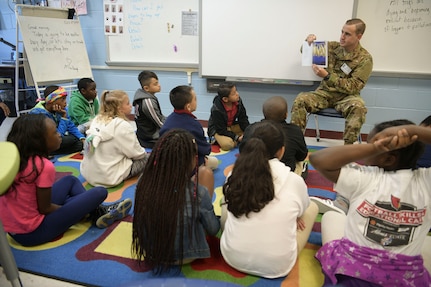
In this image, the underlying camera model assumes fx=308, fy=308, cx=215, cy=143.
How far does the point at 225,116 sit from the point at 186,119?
92cm

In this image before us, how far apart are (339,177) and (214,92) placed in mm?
3004

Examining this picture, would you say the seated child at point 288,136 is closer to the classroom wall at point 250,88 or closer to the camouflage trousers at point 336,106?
the camouflage trousers at point 336,106

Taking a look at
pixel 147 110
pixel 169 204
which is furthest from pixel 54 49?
pixel 169 204

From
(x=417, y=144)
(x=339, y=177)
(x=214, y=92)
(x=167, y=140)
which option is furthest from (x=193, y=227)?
(x=214, y=92)

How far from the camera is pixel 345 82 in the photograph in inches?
119

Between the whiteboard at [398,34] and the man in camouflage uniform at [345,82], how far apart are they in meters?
0.34

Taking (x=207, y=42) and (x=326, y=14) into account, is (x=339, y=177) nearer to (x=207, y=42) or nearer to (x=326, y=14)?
(x=326, y=14)

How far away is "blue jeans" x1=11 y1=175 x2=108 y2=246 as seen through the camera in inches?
62.9

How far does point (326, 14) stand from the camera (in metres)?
3.27

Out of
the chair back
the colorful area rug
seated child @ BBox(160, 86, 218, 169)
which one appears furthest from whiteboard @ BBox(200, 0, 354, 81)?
the chair back

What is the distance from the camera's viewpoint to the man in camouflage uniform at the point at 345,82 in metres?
2.90

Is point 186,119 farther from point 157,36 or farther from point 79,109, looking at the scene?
point 157,36

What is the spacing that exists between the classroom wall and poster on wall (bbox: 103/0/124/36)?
0.11 metres

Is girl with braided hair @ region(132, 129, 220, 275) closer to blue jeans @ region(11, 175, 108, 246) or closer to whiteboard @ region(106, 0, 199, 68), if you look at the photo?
blue jeans @ region(11, 175, 108, 246)
